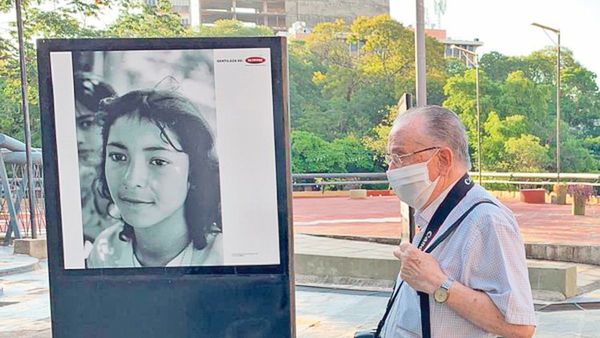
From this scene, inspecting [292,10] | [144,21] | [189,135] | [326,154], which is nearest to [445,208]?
[189,135]

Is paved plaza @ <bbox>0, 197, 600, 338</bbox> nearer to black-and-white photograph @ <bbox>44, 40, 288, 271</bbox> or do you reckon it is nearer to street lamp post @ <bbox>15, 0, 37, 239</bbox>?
street lamp post @ <bbox>15, 0, 37, 239</bbox>

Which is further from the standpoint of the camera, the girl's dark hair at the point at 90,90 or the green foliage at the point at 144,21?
the green foliage at the point at 144,21

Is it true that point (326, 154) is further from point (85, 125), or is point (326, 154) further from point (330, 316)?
point (85, 125)

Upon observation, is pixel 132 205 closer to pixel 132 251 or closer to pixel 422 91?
pixel 132 251

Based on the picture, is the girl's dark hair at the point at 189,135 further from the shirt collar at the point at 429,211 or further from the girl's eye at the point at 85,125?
the shirt collar at the point at 429,211

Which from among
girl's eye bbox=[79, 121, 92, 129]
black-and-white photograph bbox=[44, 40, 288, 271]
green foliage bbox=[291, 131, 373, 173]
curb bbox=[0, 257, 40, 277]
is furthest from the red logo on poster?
green foliage bbox=[291, 131, 373, 173]

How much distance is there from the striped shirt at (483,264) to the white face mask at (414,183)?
0.34ft

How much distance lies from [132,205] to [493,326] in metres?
1.60

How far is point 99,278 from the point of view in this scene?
269cm

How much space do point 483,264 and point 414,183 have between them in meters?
0.30

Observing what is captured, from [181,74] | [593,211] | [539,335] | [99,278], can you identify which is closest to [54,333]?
[99,278]

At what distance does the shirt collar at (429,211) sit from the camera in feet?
6.00

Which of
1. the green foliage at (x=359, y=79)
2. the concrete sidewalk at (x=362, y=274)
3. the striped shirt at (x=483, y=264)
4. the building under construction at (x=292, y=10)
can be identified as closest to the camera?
the striped shirt at (x=483, y=264)

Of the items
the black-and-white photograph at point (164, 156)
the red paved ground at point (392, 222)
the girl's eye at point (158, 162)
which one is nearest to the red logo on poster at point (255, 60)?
the black-and-white photograph at point (164, 156)
